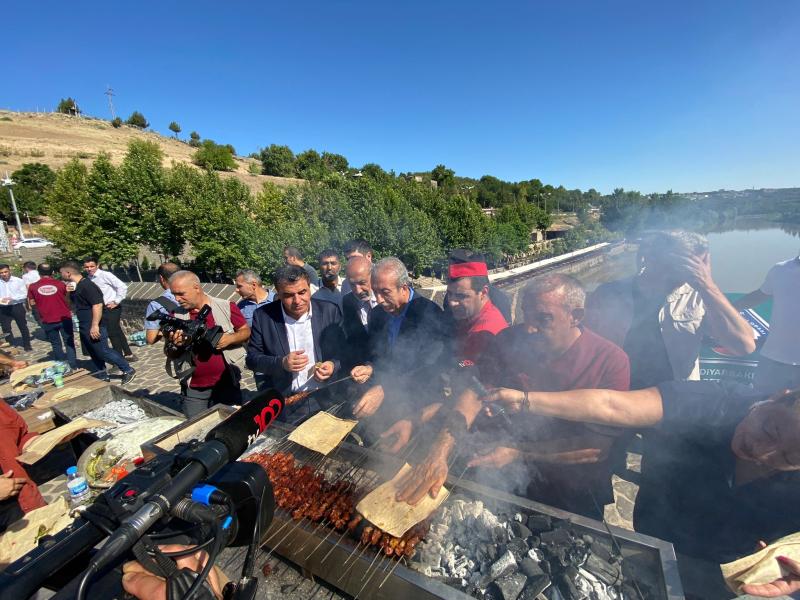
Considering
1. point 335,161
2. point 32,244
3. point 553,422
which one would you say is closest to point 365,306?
point 553,422

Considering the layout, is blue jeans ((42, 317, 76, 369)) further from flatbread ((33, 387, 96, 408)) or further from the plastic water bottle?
the plastic water bottle

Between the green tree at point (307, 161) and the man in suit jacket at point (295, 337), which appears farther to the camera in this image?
the green tree at point (307, 161)

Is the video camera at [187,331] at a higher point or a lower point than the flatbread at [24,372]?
higher

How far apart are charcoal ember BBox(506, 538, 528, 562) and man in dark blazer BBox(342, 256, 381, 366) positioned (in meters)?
2.03

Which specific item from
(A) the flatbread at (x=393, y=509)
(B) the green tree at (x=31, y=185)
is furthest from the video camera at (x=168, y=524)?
(B) the green tree at (x=31, y=185)

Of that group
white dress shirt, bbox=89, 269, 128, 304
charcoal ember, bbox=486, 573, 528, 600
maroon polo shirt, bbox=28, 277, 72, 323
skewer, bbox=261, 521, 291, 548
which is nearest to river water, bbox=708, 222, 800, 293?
charcoal ember, bbox=486, 573, 528, 600

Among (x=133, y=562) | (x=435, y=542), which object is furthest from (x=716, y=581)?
(x=133, y=562)

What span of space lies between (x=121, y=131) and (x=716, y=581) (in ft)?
355

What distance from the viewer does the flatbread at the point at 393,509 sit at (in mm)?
1936

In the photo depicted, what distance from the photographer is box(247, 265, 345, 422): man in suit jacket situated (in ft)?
10.9

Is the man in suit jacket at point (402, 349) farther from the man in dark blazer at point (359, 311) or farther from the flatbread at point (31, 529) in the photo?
the flatbread at point (31, 529)

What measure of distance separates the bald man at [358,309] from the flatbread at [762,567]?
283 centimetres

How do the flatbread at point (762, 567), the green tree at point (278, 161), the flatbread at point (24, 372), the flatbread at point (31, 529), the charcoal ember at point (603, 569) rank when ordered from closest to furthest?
1. the flatbread at point (762, 567)
2. the charcoal ember at point (603, 569)
3. the flatbread at point (31, 529)
4. the flatbread at point (24, 372)
5. the green tree at point (278, 161)

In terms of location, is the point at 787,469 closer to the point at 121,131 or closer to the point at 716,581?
the point at 716,581
